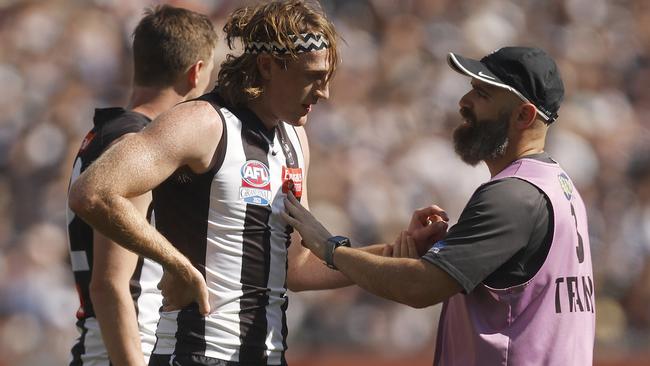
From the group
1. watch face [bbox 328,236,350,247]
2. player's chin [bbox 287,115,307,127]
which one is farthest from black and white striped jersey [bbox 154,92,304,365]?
watch face [bbox 328,236,350,247]

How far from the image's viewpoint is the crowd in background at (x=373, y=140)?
9.00 m

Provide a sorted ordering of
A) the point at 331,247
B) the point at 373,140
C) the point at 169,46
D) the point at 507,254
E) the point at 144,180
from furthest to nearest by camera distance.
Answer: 1. the point at 373,140
2. the point at 169,46
3. the point at 331,247
4. the point at 507,254
5. the point at 144,180

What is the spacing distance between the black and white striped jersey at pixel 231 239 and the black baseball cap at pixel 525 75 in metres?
0.85

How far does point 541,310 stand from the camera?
3828mm

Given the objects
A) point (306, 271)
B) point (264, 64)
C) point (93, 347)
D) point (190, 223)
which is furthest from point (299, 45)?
point (93, 347)

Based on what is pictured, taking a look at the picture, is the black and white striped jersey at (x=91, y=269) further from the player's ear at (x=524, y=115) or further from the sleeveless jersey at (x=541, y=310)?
the player's ear at (x=524, y=115)

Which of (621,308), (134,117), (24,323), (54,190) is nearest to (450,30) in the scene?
(621,308)

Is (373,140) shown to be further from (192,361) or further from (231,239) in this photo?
(192,361)

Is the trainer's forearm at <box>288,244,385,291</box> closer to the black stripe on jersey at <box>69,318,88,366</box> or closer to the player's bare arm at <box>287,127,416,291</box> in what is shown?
the player's bare arm at <box>287,127,416,291</box>

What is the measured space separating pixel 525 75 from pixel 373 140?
6167mm

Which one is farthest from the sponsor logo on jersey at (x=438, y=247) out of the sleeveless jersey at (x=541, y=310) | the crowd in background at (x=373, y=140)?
the crowd in background at (x=373, y=140)

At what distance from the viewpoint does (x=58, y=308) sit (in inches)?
344

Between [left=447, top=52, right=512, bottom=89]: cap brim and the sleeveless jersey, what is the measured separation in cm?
33

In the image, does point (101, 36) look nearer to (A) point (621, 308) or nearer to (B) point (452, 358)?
(A) point (621, 308)
